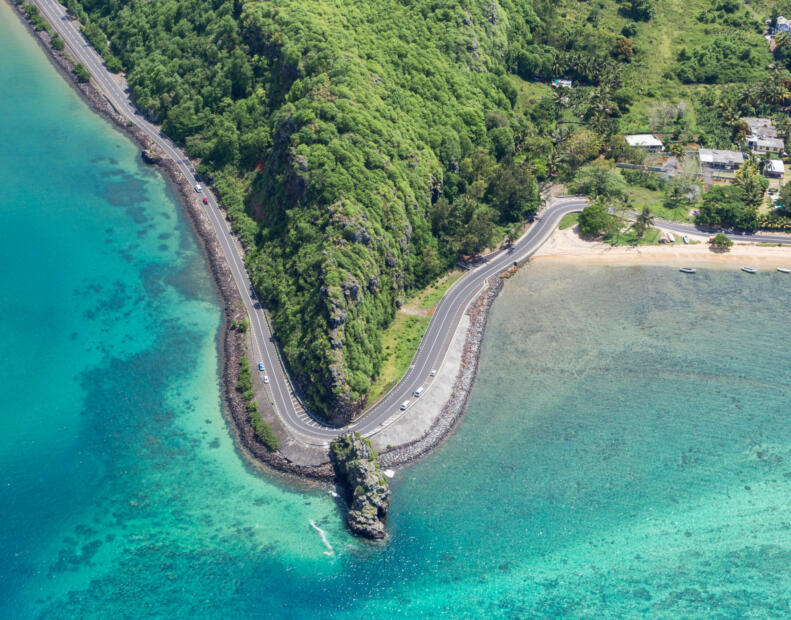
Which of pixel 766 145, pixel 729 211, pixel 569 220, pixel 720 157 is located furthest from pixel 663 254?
pixel 766 145

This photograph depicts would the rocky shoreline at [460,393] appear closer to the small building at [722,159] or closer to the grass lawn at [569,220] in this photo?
the grass lawn at [569,220]

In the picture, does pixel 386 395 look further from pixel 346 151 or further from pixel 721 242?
pixel 721 242

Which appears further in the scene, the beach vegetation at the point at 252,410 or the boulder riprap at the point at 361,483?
the beach vegetation at the point at 252,410

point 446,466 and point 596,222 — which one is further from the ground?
point 596,222

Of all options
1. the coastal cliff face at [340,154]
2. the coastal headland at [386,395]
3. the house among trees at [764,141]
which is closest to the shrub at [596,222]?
the coastal headland at [386,395]

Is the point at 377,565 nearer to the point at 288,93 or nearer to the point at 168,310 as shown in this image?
the point at 168,310
